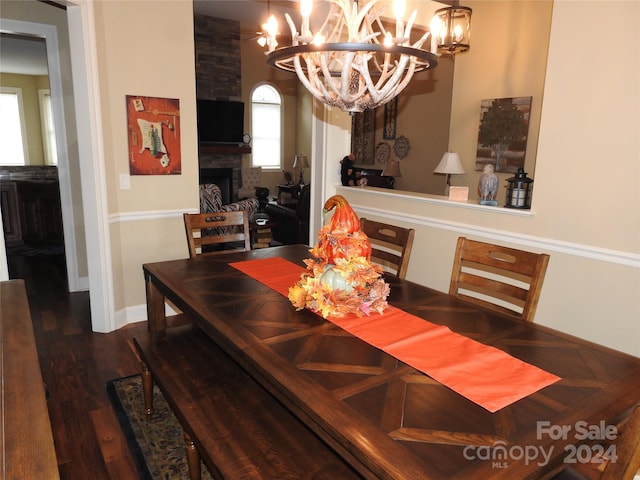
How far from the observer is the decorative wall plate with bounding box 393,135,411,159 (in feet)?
24.9

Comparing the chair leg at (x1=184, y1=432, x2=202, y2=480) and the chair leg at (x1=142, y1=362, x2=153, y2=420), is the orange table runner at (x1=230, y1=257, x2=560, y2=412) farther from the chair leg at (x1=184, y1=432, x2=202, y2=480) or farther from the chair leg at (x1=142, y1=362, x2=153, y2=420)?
the chair leg at (x1=142, y1=362, x2=153, y2=420)

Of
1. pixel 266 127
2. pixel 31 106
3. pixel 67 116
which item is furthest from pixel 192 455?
pixel 31 106

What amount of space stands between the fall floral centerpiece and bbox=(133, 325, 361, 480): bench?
0.41 m

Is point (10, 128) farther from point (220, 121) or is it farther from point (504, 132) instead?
point (504, 132)

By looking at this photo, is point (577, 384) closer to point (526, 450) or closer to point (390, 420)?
point (526, 450)

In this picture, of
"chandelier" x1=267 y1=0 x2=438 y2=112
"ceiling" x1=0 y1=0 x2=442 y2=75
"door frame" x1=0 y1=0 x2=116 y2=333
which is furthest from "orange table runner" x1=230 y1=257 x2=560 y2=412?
"ceiling" x1=0 y1=0 x2=442 y2=75

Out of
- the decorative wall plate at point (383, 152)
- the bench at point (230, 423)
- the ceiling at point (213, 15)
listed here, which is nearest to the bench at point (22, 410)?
the bench at point (230, 423)

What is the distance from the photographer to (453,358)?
140 cm

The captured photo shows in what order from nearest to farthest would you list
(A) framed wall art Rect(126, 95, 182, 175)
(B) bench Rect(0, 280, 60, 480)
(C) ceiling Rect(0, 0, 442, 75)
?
(B) bench Rect(0, 280, 60, 480) → (A) framed wall art Rect(126, 95, 182, 175) → (C) ceiling Rect(0, 0, 442, 75)

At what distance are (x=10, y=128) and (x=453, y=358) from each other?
33.5ft

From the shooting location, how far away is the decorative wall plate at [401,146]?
7.58 meters

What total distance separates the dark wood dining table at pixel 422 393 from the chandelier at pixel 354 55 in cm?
87

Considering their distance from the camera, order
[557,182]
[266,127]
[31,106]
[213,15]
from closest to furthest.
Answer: [557,182]
[213,15]
[31,106]
[266,127]

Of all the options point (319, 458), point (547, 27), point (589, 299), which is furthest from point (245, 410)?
point (547, 27)
